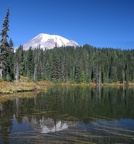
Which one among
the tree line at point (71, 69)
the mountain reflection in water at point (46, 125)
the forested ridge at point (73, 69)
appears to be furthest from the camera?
the forested ridge at point (73, 69)

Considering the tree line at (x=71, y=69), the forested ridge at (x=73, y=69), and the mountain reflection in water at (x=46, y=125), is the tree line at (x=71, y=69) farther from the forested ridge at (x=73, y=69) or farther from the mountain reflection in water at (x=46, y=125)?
the mountain reflection in water at (x=46, y=125)

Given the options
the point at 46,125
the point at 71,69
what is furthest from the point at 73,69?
the point at 46,125

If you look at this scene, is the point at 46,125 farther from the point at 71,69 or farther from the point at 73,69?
the point at 71,69

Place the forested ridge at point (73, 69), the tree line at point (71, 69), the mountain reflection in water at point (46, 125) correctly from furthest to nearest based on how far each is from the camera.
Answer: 1. the forested ridge at point (73, 69)
2. the tree line at point (71, 69)
3. the mountain reflection in water at point (46, 125)

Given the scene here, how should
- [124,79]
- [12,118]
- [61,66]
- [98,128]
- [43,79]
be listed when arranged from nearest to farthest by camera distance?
[98,128] < [12,118] < [43,79] < [61,66] < [124,79]

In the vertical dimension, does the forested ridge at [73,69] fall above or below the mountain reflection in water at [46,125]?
above

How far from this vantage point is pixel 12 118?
73.4 feet

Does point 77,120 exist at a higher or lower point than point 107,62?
lower

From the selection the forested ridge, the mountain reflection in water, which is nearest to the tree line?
the forested ridge

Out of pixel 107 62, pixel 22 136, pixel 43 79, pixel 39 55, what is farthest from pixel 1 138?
pixel 107 62

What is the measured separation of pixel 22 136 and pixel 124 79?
6349 inches

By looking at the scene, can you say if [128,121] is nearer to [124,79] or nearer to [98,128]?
[98,128]

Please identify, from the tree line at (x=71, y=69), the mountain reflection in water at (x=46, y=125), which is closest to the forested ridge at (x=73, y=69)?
the tree line at (x=71, y=69)

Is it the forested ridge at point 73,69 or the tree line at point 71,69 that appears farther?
the forested ridge at point 73,69
